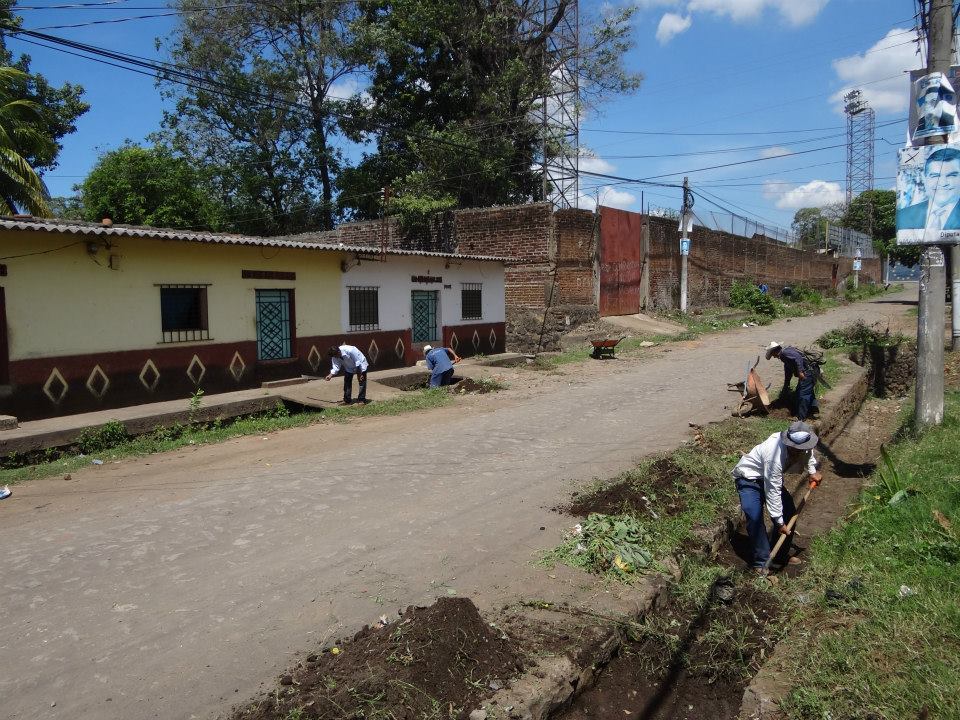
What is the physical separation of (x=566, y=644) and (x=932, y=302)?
7.59m

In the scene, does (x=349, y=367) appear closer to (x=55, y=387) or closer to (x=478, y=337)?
(x=55, y=387)

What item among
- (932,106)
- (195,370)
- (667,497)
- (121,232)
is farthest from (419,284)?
(667,497)

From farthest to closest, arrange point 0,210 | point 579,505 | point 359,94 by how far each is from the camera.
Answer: point 359,94, point 0,210, point 579,505

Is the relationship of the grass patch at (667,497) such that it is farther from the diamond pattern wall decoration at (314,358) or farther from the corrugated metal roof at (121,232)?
the diamond pattern wall decoration at (314,358)

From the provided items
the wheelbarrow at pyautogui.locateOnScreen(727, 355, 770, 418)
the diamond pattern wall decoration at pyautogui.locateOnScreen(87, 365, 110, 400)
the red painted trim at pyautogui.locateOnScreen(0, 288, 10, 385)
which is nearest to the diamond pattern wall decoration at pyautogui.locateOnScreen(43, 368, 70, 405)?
the diamond pattern wall decoration at pyautogui.locateOnScreen(87, 365, 110, 400)

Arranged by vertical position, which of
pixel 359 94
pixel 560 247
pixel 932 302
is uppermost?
pixel 359 94

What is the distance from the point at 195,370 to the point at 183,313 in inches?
41.8

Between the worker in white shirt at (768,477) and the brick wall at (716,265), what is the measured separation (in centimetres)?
2214

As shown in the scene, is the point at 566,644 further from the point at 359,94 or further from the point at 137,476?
the point at 359,94

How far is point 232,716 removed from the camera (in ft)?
11.0

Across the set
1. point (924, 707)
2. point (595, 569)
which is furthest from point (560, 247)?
point (924, 707)

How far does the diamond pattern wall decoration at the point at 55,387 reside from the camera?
34.2 feet

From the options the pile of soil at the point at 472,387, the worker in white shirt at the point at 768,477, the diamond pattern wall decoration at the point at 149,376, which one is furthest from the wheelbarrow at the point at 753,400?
the diamond pattern wall decoration at the point at 149,376

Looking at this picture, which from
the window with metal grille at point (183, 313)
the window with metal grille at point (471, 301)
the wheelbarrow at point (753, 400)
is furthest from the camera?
the window with metal grille at point (471, 301)
